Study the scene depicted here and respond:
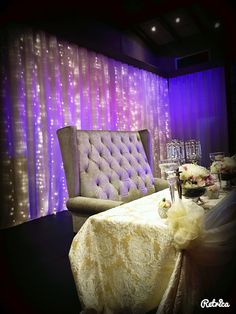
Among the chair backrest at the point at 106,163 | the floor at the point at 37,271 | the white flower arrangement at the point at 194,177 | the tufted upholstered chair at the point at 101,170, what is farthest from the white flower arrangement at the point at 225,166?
the floor at the point at 37,271

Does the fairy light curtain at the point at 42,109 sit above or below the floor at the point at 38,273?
above

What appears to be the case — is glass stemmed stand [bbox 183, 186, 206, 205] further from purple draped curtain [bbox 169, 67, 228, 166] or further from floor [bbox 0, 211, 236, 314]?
purple draped curtain [bbox 169, 67, 228, 166]

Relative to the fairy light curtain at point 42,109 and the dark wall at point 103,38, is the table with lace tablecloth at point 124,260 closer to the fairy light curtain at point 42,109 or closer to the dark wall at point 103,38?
the fairy light curtain at point 42,109

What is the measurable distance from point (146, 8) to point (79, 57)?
4.98 ft

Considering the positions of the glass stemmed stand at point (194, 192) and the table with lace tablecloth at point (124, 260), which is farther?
the glass stemmed stand at point (194, 192)

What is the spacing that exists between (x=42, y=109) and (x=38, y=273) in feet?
7.72

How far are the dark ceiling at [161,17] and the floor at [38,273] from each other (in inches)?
103

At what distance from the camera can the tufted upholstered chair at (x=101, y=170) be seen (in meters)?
1.88

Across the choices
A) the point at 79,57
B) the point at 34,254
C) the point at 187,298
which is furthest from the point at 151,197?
the point at 79,57

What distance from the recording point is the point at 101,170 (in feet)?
6.95

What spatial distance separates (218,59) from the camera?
6074mm

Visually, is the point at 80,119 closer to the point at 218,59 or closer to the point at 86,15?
the point at 86,15

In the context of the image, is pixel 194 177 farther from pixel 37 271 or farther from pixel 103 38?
pixel 103 38

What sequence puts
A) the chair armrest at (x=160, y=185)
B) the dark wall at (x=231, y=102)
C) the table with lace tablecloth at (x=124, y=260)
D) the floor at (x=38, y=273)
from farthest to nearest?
the dark wall at (x=231, y=102) < the chair armrest at (x=160, y=185) < the floor at (x=38, y=273) < the table with lace tablecloth at (x=124, y=260)
